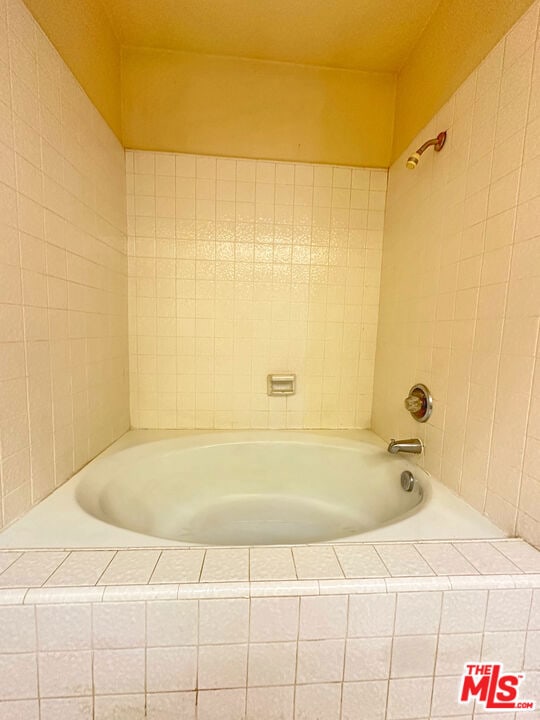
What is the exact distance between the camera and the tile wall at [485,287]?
2.37 ft

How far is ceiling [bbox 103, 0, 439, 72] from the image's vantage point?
1113 millimetres

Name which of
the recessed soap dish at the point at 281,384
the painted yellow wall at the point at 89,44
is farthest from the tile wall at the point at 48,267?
the recessed soap dish at the point at 281,384

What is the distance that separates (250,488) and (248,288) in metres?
0.98

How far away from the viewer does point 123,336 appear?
1.44m

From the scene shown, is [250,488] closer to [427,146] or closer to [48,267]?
[48,267]

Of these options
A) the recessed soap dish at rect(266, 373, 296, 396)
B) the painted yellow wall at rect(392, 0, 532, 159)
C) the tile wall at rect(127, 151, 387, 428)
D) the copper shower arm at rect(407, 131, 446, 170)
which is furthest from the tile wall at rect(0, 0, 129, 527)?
the painted yellow wall at rect(392, 0, 532, 159)

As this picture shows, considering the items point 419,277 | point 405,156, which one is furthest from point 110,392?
point 405,156

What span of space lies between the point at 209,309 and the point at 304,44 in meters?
1.19

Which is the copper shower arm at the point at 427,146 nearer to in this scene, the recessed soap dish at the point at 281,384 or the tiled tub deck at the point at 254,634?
the recessed soap dish at the point at 281,384

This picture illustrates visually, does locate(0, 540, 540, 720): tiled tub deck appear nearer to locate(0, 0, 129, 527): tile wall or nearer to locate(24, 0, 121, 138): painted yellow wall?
locate(0, 0, 129, 527): tile wall

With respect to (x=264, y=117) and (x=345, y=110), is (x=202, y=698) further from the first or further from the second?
(x=345, y=110)

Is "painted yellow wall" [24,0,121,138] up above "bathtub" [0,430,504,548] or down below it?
above

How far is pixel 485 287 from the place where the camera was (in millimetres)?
857

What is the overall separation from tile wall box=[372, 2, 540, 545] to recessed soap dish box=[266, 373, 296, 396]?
0.55m
